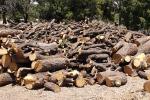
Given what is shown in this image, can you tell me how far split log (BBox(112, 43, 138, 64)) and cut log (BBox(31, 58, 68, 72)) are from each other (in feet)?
5.78

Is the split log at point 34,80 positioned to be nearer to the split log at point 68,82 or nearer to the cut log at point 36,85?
the cut log at point 36,85

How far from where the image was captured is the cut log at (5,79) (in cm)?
1052

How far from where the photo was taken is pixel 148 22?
28.7 metres

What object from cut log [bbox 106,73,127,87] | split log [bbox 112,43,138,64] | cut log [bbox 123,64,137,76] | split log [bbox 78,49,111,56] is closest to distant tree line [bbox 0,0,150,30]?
split log [bbox 112,43,138,64]

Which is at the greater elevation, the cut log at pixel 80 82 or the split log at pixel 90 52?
the split log at pixel 90 52

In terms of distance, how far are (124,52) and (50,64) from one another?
8.68ft

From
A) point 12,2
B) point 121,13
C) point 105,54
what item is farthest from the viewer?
point 12,2

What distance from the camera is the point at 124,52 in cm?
1181

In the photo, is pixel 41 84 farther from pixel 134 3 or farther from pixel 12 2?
pixel 12 2

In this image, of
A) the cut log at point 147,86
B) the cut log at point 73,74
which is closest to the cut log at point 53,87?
the cut log at point 73,74

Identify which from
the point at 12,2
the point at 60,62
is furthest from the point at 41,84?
the point at 12,2

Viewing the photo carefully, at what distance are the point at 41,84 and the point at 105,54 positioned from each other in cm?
271

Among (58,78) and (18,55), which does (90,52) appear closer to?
(58,78)

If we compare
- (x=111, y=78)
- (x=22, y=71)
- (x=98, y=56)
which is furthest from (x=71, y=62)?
(x=22, y=71)
